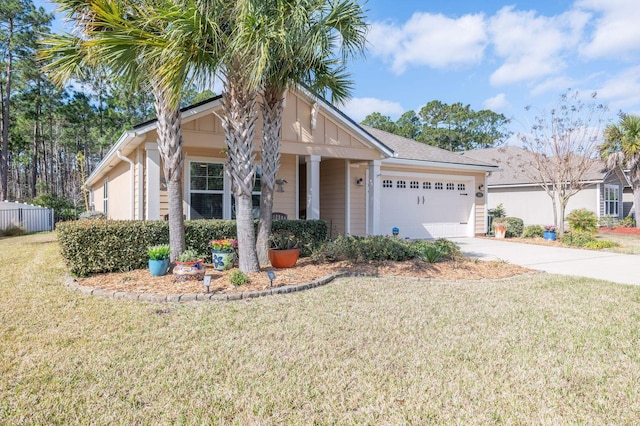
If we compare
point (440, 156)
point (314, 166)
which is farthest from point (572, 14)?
point (314, 166)

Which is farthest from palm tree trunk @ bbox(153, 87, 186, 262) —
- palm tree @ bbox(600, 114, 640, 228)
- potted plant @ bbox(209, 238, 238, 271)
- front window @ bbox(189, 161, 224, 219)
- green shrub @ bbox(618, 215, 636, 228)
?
green shrub @ bbox(618, 215, 636, 228)

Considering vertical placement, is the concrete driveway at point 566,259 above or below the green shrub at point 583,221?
below

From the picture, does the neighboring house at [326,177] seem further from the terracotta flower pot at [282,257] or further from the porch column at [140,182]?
the terracotta flower pot at [282,257]

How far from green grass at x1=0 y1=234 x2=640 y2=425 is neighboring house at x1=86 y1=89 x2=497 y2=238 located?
14.4 feet

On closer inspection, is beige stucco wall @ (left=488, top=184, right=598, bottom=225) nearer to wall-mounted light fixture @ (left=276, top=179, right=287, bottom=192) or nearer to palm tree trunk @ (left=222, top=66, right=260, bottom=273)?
wall-mounted light fixture @ (left=276, top=179, right=287, bottom=192)

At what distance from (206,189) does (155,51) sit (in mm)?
5244

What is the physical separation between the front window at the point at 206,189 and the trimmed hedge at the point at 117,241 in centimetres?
247

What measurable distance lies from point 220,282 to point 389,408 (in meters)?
4.09

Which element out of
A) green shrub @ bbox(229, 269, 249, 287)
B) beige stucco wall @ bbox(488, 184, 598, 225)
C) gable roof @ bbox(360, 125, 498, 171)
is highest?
gable roof @ bbox(360, 125, 498, 171)

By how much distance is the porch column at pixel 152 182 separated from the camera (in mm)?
8430

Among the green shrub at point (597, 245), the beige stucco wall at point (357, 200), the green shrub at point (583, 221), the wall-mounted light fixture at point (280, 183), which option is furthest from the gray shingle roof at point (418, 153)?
the green shrub at point (597, 245)

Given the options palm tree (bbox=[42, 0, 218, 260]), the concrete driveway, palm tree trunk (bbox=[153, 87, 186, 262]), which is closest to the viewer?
palm tree (bbox=[42, 0, 218, 260])

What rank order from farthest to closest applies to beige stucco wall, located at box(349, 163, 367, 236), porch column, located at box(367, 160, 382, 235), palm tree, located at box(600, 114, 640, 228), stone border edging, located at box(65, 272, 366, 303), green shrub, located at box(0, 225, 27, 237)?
palm tree, located at box(600, 114, 640, 228) < green shrub, located at box(0, 225, 27, 237) < beige stucco wall, located at box(349, 163, 367, 236) < porch column, located at box(367, 160, 382, 235) < stone border edging, located at box(65, 272, 366, 303)

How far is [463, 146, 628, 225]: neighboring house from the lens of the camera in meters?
19.5
